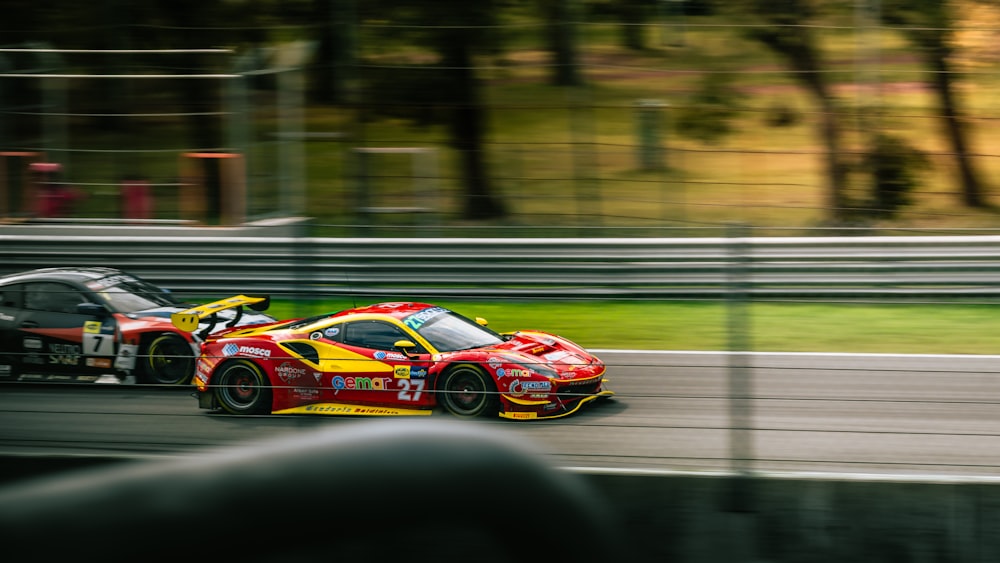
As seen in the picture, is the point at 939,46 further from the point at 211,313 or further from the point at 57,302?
the point at 57,302

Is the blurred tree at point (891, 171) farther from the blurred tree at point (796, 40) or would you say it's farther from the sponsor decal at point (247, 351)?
the sponsor decal at point (247, 351)

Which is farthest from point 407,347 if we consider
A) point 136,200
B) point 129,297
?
point 136,200

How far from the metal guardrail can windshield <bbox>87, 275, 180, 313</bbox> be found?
0.34m

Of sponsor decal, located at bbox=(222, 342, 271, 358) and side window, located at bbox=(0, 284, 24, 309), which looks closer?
sponsor decal, located at bbox=(222, 342, 271, 358)

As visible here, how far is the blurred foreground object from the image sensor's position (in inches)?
23.6

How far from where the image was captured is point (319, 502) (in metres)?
0.66

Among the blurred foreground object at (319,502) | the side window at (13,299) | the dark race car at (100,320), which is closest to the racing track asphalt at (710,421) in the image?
the dark race car at (100,320)

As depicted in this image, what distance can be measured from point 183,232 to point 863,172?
26.8 ft

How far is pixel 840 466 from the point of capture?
5.55 metres

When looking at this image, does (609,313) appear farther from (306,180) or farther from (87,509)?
(87,509)

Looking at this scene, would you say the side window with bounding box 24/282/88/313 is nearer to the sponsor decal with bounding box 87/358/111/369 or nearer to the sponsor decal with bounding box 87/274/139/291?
the sponsor decal with bounding box 87/274/139/291

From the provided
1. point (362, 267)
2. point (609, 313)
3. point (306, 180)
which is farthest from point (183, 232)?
point (362, 267)

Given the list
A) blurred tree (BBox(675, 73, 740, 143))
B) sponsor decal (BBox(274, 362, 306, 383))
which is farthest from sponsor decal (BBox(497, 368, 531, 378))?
blurred tree (BBox(675, 73, 740, 143))

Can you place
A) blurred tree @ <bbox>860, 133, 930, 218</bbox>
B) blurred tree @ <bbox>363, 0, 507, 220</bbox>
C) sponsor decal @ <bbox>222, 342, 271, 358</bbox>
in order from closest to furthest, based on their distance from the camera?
sponsor decal @ <bbox>222, 342, 271, 358</bbox>
blurred tree @ <bbox>860, 133, 930, 218</bbox>
blurred tree @ <bbox>363, 0, 507, 220</bbox>
